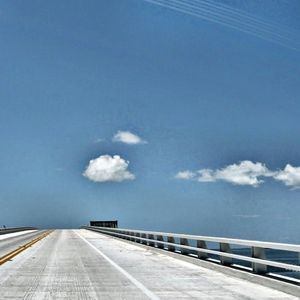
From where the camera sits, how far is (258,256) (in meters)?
14.2

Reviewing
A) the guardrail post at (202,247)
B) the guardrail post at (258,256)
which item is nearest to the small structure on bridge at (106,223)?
the guardrail post at (202,247)

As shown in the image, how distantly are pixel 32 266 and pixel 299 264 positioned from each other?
10.9 meters

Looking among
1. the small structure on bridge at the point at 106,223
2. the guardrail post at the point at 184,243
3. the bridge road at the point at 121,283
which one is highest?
the small structure on bridge at the point at 106,223

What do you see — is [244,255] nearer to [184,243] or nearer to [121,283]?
[121,283]

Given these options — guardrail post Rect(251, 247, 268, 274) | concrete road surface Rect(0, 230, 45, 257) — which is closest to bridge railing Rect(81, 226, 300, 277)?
guardrail post Rect(251, 247, 268, 274)

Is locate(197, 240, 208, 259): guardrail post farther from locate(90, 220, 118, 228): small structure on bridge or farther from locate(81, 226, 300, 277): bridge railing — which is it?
locate(90, 220, 118, 228): small structure on bridge

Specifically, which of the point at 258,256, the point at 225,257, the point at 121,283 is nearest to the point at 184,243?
the point at 225,257

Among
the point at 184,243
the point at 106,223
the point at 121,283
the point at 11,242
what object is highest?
the point at 106,223

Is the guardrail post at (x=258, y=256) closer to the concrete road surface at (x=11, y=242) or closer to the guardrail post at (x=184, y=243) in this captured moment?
the guardrail post at (x=184, y=243)

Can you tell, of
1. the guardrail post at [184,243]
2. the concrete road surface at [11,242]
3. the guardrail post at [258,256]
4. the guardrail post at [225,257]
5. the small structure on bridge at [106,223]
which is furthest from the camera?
the small structure on bridge at [106,223]

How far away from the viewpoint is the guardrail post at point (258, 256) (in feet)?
46.2

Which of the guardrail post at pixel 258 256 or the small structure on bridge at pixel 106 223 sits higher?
the small structure on bridge at pixel 106 223

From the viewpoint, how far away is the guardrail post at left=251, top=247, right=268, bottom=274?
14.1 m

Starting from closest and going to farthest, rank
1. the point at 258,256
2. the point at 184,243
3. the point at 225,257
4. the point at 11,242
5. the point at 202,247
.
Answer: the point at 258,256
the point at 225,257
the point at 202,247
the point at 184,243
the point at 11,242
